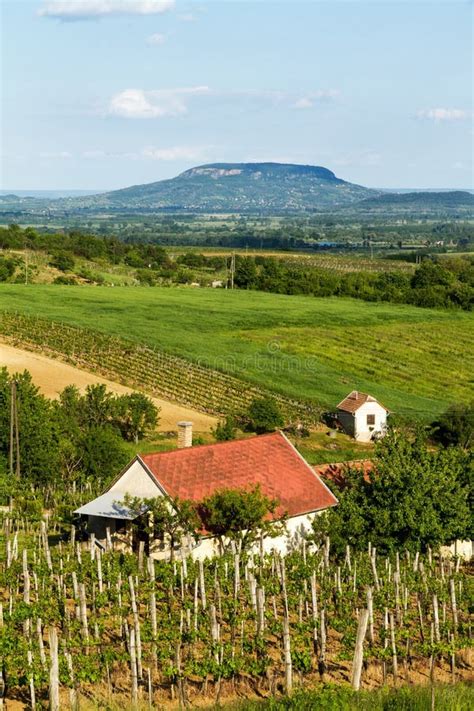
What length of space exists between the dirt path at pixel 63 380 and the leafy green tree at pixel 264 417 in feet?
8.23

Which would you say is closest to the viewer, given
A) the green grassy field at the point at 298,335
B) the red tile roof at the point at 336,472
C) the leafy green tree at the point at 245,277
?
the red tile roof at the point at 336,472

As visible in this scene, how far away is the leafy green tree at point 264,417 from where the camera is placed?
58688mm

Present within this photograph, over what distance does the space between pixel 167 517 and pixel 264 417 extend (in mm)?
29806

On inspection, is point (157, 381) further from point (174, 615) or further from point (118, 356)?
point (174, 615)

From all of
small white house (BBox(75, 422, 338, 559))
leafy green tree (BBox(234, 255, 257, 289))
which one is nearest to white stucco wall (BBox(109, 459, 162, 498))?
small white house (BBox(75, 422, 338, 559))

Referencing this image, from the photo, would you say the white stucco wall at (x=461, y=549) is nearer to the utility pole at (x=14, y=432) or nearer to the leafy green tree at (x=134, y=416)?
the utility pole at (x=14, y=432)

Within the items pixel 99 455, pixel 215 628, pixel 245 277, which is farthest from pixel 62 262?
pixel 215 628

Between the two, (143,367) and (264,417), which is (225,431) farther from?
(143,367)

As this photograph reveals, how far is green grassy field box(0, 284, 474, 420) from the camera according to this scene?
73.7m

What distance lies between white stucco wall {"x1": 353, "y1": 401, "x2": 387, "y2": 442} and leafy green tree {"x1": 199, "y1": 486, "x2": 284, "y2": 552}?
3044 centimetres

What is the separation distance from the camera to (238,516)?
3002 centimetres

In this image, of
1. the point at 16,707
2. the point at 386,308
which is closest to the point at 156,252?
the point at 386,308

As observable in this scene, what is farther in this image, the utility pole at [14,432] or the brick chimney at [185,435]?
the utility pole at [14,432]

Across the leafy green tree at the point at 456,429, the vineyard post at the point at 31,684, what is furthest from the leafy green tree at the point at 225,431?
the vineyard post at the point at 31,684
